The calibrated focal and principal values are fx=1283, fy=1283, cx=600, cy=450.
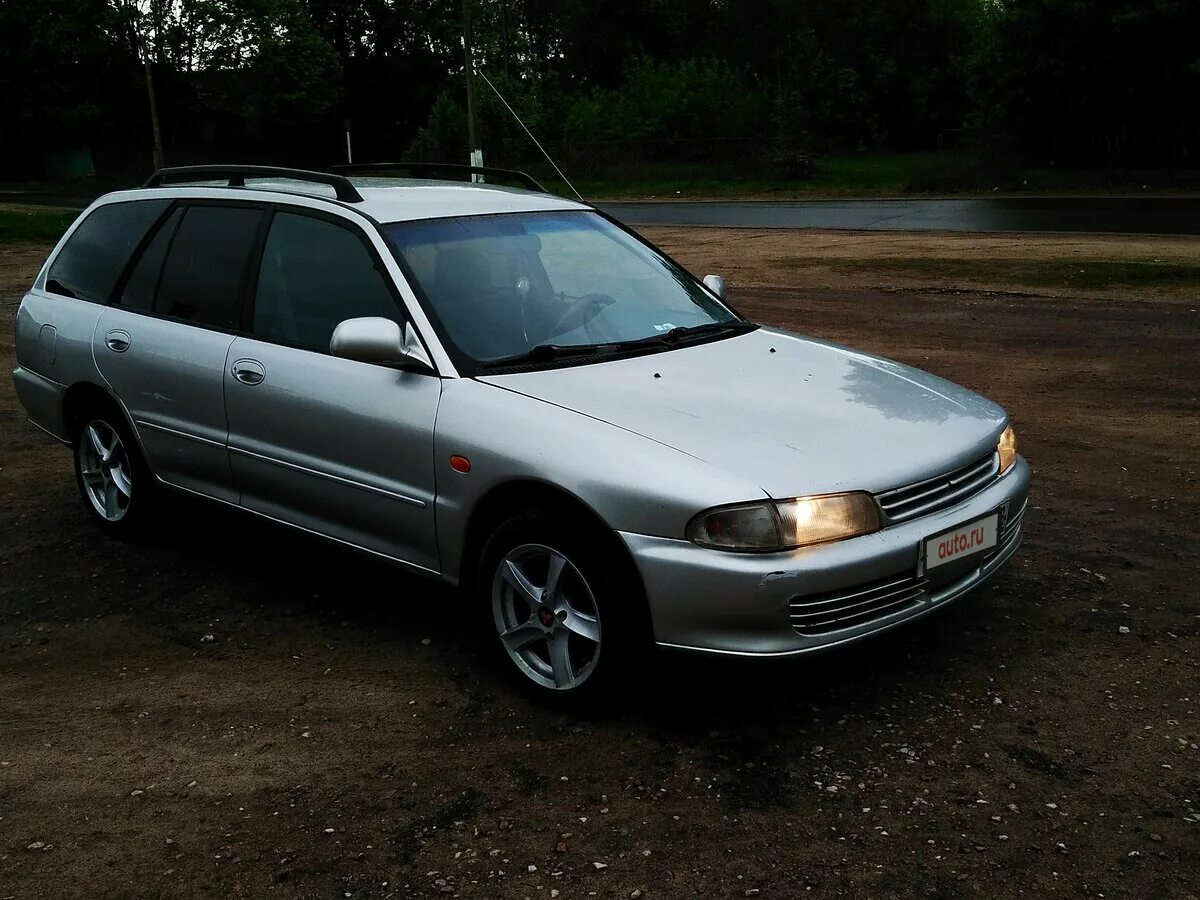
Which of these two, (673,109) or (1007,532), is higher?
(673,109)

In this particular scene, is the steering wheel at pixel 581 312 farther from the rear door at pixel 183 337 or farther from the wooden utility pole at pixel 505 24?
the wooden utility pole at pixel 505 24

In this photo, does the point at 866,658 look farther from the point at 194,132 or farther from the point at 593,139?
the point at 194,132

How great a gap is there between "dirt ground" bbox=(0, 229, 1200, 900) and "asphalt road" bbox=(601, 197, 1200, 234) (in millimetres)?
16185

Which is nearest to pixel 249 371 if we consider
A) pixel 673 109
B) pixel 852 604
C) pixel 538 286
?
pixel 538 286

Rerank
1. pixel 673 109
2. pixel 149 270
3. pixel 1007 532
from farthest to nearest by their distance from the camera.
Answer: pixel 673 109, pixel 149 270, pixel 1007 532

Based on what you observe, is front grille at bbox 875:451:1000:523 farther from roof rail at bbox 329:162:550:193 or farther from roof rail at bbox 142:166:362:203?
roof rail at bbox 329:162:550:193

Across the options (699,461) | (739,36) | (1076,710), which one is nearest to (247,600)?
(699,461)

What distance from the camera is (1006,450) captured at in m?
4.69

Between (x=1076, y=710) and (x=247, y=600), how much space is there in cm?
330

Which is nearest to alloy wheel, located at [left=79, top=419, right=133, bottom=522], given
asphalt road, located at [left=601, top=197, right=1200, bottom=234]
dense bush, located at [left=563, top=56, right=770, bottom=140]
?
asphalt road, located at [left=601, top=197, right=1200, bottom=234]

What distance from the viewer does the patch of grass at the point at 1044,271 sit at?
13891 millimetres

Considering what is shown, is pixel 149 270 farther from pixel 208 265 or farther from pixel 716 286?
pixel 716 286

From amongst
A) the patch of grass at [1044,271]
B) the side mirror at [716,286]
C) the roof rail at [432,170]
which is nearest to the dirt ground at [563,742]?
the side mirror at [716,286]

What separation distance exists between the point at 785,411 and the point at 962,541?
0.71 metres
